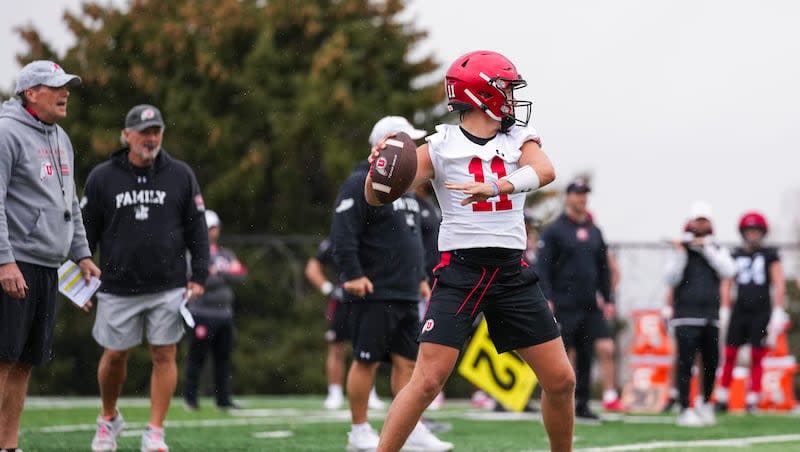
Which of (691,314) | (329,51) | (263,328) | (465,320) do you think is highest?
(329,51)

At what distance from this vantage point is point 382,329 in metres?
7.73

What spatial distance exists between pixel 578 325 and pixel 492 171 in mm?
5551

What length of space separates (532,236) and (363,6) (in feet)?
43.0

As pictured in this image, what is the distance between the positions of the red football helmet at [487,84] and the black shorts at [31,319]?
2568 mm

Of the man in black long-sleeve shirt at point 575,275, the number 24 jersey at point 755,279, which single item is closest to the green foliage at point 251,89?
the number 24 jersey at point 755,279

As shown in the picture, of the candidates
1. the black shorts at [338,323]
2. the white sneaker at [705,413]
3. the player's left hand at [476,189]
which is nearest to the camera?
the player's left hand at [476,189]

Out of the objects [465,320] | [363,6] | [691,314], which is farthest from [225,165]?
[465,320]

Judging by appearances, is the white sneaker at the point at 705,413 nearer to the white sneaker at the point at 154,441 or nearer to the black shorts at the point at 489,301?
the white sneaker at the point at 154,441

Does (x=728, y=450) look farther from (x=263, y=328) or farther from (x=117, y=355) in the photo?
(x=263, y=328)

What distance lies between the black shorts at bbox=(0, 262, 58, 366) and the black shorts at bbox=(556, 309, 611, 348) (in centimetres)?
514

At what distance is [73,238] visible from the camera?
280 inches

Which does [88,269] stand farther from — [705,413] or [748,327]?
[748,327]

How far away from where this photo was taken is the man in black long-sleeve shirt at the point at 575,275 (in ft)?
35.3

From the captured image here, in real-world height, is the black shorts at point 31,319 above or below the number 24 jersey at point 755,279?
above
